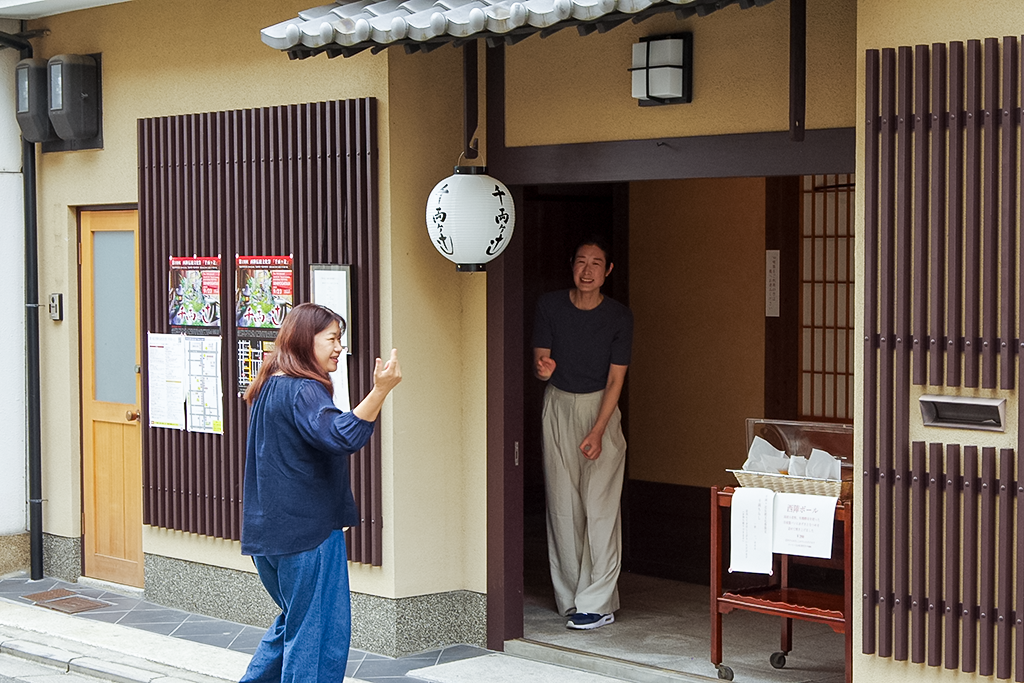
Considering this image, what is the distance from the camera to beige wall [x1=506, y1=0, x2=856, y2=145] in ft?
22.0

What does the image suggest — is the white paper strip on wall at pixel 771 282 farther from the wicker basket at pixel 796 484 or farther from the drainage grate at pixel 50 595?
the drainage grate at pixel 50 595

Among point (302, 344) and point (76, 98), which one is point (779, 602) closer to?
point (302, 344)

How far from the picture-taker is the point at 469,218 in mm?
7613

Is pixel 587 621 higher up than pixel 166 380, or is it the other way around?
pixel 166 380

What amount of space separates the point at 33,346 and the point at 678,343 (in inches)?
191

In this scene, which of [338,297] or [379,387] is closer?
[379,387]

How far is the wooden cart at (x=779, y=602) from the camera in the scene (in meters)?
6.89

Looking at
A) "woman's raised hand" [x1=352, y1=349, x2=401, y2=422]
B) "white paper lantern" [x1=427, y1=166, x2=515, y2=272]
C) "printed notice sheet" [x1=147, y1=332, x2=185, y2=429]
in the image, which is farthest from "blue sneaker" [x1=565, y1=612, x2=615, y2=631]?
"woman's raised hand" [x1=352, y1=349, x2=401, y2=422]

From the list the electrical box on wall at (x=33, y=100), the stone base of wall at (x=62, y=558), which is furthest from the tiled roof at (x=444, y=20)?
the stone base of wall at (x=62, y=558)

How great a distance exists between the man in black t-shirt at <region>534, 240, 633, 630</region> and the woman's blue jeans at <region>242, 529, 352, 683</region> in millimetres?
2626

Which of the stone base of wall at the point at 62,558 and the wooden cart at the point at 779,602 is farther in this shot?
the stone base of wall at the point at 62,558

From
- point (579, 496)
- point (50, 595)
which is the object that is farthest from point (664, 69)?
point (50, 595)

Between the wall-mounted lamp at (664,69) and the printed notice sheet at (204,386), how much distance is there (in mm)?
3466

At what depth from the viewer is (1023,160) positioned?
227 inches
